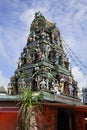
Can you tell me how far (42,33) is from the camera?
3291 centimetres

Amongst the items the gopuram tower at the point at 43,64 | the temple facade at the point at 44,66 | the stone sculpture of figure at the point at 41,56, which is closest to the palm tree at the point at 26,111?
the temple facade at the point at 44,66

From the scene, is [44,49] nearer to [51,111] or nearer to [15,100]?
[15,100]

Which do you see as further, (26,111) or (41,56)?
(41,56)

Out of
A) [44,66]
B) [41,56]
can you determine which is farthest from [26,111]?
[41,56]

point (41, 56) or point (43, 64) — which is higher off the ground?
point (41, 56)

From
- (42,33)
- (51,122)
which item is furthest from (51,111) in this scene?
(42,33)

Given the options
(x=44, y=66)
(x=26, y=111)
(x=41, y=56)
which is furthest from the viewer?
(x=41, y=56)

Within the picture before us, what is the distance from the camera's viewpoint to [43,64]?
29531mm

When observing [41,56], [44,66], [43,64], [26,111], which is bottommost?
[26,111]

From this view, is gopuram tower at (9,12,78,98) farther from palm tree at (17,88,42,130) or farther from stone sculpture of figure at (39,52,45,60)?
palm tree at (17,88,42,130)

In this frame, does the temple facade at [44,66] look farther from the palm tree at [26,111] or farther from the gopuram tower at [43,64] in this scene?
the palm tree at [26,111]

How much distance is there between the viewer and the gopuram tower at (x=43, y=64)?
29125mm

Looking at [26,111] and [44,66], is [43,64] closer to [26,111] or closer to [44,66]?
[44,66]

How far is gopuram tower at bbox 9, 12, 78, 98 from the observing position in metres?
29.1
